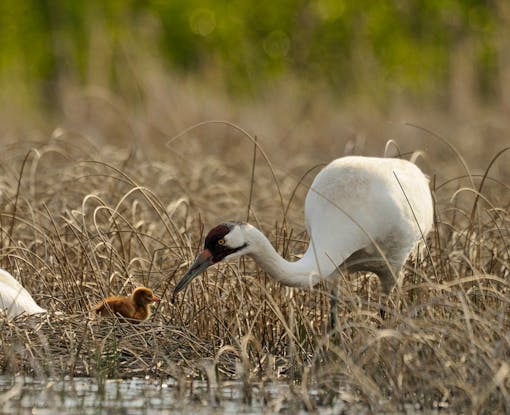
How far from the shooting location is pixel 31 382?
5.50 meters

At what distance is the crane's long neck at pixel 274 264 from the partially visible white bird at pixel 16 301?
1028mm

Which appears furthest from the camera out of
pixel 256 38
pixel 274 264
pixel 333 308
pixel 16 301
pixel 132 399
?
pixel 256 38

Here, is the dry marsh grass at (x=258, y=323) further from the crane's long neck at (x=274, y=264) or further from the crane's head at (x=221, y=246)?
the crane's head at (x=221, y=246)

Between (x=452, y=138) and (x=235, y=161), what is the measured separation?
2948 mm

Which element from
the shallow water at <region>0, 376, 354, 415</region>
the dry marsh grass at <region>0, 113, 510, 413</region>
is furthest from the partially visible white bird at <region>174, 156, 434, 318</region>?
the shallow water at <region>0, 376, 354, 415</region>

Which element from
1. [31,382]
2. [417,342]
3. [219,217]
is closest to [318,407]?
[417,342]

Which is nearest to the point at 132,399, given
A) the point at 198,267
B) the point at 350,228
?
the point at 198,267

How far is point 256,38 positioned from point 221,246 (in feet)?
73.8

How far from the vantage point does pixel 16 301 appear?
20.3 feet

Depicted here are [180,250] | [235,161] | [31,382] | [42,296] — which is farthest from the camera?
[235,161]

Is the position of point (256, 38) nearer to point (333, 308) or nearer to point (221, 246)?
point (333, 308)

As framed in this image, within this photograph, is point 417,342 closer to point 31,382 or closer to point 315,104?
point 31,382

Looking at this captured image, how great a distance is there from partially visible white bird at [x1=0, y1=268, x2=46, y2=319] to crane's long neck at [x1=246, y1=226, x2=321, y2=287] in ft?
3.37

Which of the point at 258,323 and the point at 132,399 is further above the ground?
the point at 258,323
